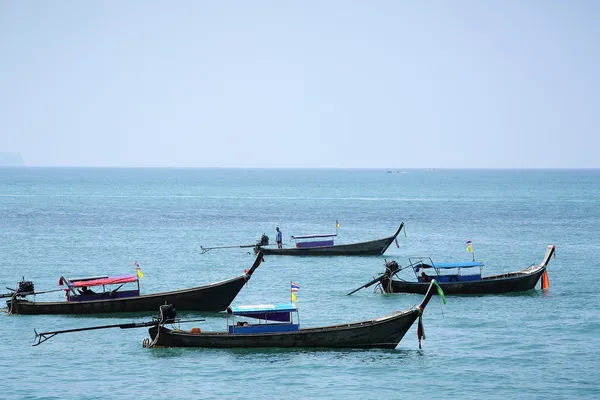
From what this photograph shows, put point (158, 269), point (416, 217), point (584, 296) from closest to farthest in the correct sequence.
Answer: point (584, 296), point (158, 269), point (416, 217)

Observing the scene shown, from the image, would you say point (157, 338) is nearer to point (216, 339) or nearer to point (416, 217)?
point (216, 339)

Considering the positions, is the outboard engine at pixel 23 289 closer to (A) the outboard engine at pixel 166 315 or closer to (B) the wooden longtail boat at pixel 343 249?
(A) the outboard engine at pixel 166 315

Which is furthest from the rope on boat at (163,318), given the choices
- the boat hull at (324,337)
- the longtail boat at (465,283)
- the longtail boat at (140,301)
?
the longtail boat at (465,283)

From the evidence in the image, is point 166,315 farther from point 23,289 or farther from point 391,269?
point 391,269

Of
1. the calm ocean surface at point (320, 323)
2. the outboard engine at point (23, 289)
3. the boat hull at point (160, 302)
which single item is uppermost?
the outboard engine at point (23, 289)

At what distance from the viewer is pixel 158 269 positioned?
2653 inches

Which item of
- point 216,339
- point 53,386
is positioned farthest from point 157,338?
point 53,386

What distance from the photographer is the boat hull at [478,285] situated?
53.7 meters

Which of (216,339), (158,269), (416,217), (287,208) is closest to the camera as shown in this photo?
(216,339)

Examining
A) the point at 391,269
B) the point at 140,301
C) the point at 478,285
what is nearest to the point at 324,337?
the point at 140,301

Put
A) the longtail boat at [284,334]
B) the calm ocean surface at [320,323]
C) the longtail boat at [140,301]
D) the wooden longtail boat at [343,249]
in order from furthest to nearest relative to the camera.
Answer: the wooden longtail boat at [343,249], the longtail boat at [140,301], the longtail boat at [284,334], the calm ocean surface at [320,323]

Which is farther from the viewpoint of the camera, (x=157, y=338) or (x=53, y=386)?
(x=157, y=338)

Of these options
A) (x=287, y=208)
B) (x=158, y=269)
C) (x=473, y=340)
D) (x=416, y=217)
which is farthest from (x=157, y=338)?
(x=287, y=208)

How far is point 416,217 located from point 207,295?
79.0 m
